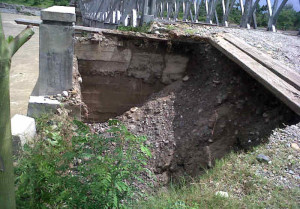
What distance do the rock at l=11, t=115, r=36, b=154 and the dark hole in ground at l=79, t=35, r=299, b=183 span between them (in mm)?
1422

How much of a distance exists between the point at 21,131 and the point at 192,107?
2846mm

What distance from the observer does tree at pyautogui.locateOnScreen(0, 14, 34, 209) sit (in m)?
1.48

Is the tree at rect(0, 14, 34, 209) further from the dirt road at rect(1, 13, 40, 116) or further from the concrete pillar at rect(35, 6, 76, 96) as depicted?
the dirt road at rect(1, 13, 40, 116)

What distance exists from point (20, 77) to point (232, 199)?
9.17m

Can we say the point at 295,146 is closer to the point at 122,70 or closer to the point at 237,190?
the point at 237,190

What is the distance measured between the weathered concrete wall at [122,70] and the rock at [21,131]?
5.41ft

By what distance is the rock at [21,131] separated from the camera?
384cm

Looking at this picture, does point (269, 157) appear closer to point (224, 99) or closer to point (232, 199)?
point (232, 199)

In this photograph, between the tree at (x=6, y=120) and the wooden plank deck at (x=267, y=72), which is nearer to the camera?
the tree at (x=6, y=120)

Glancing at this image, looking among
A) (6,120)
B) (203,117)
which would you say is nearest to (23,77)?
(203,117)

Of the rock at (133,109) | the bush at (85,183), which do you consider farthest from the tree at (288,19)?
the bush at (85,183)

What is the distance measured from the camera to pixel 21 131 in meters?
3.89

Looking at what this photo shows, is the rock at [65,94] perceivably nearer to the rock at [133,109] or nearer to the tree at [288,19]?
the rock at [133,109]

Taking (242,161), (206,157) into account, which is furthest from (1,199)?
(206,157)
